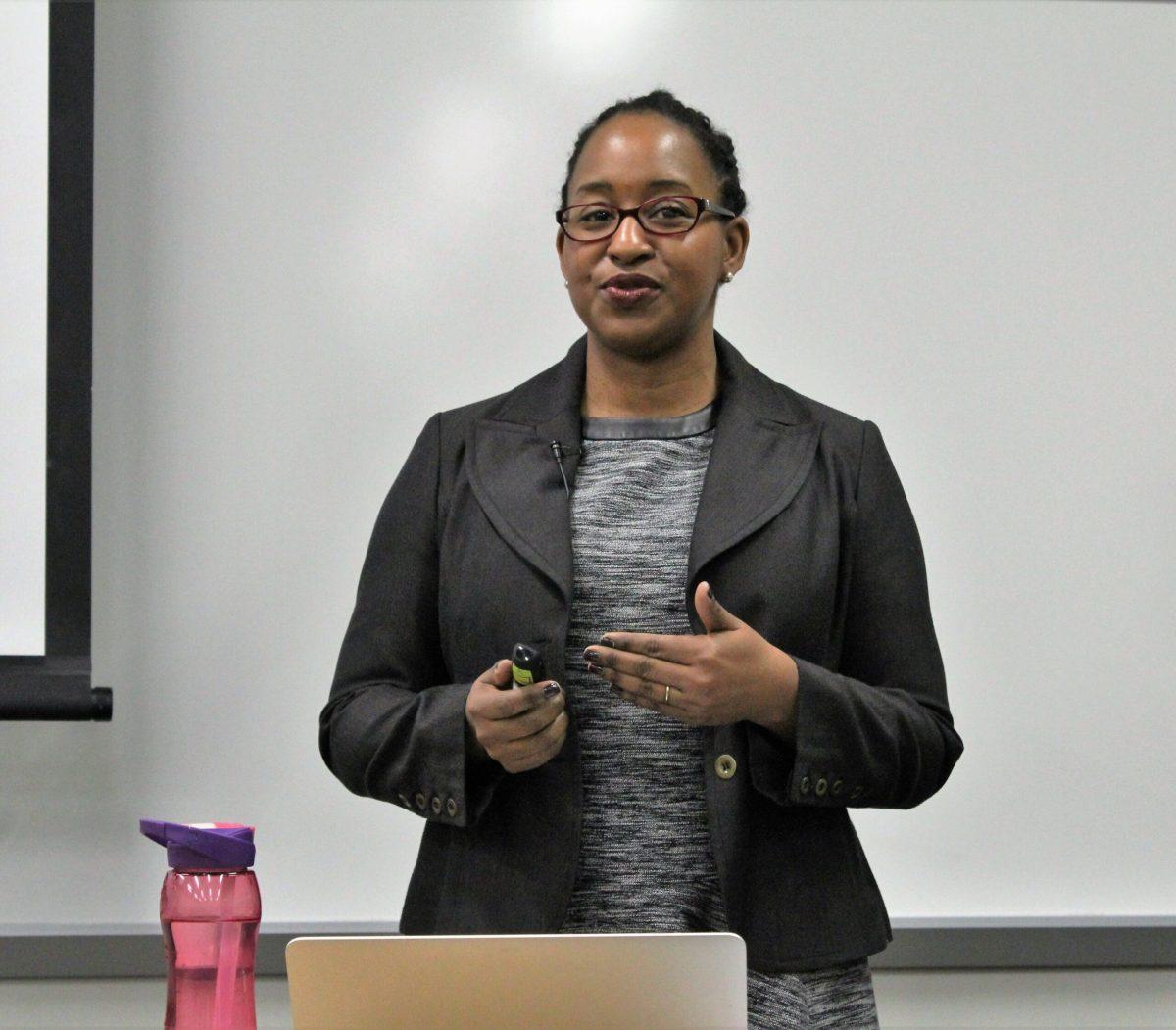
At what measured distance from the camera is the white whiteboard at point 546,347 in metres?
2.15

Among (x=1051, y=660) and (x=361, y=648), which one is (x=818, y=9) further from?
(x=361, y=648)

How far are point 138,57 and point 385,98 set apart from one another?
1.23 feet

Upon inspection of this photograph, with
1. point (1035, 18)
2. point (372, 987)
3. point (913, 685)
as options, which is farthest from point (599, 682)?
point (1035, 18)

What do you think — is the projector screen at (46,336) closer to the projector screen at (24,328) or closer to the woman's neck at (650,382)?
the projector screen at (24,328)

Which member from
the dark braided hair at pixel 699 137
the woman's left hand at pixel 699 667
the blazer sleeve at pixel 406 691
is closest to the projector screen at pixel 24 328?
the blazer sleeve at pixel 406 691

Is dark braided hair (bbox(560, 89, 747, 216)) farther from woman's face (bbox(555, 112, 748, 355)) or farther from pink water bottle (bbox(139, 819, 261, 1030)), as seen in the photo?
pink water bottle (bbox(139, 819, 261, 1030))

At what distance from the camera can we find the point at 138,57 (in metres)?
2.17

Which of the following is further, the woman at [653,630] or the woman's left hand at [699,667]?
the woman at [653,630]

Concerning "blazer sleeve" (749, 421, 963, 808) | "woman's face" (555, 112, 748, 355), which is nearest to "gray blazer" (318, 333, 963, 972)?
"blazer sleeve" (749, 421, 963, 808)

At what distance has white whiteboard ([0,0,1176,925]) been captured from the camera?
2150 mm

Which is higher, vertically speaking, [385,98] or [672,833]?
[385,98]

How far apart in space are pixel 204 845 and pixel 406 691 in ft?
1.62

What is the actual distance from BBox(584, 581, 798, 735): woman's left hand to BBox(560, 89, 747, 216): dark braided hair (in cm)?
49

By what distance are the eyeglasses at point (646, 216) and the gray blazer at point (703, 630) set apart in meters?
0.18
